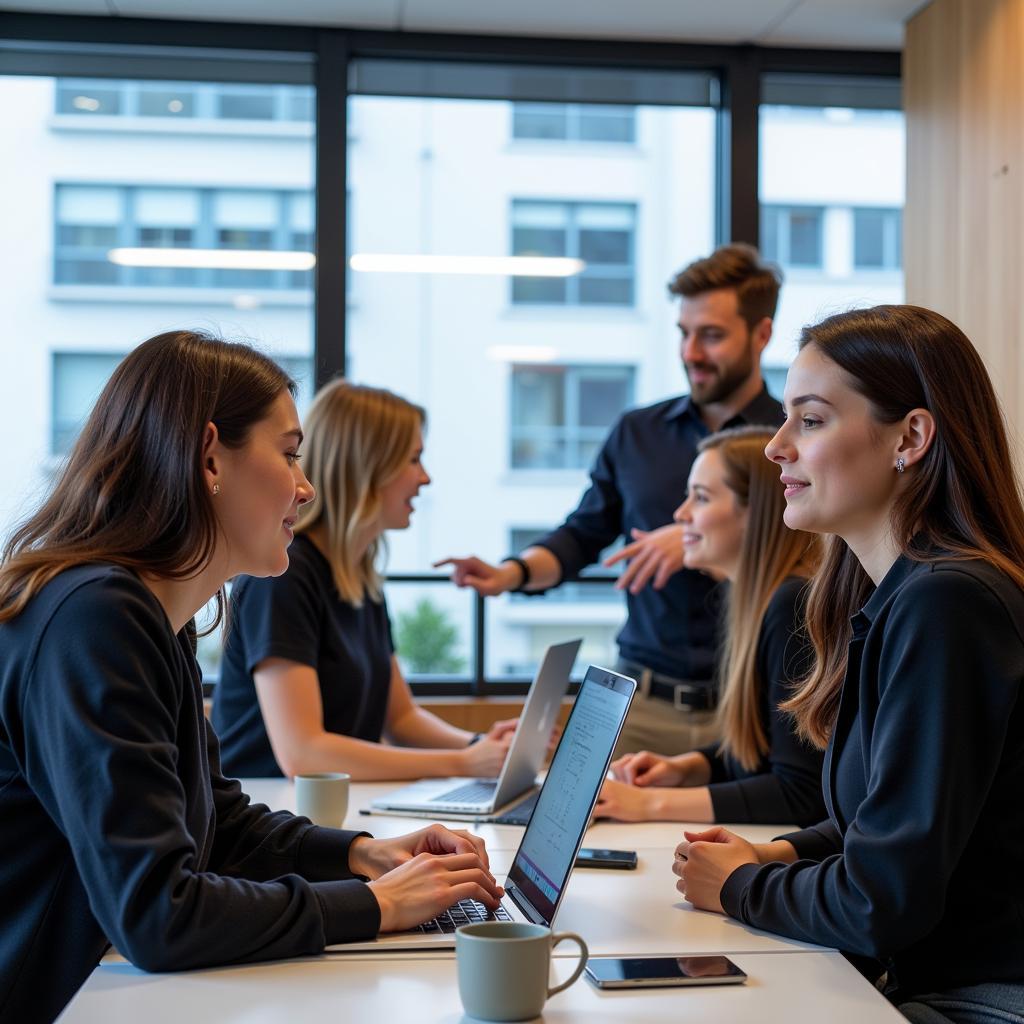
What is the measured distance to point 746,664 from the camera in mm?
2113

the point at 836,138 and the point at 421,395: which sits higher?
the point at 836,138

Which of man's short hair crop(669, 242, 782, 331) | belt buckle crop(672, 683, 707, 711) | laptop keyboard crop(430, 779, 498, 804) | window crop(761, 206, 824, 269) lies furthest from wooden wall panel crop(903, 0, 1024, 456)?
laptop keyboard crop(430, 779, 498, 804)

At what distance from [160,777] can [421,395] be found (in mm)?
2671

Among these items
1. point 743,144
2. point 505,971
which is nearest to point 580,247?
point 743,144

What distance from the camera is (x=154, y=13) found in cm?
365

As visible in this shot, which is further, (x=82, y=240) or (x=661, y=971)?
(x=82, y=240)

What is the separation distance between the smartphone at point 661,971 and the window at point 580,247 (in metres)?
2.73

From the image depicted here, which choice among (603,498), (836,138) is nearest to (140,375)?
(603,498)

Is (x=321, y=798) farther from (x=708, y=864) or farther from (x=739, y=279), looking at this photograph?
(x=739, y=279)

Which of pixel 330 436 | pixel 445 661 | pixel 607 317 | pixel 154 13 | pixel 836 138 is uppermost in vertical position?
pixel 154 13

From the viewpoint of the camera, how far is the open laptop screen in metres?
1.31

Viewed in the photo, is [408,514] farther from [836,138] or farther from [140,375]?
[836,138]

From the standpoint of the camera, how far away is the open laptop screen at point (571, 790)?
131cm

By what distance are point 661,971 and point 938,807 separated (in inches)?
12.9
